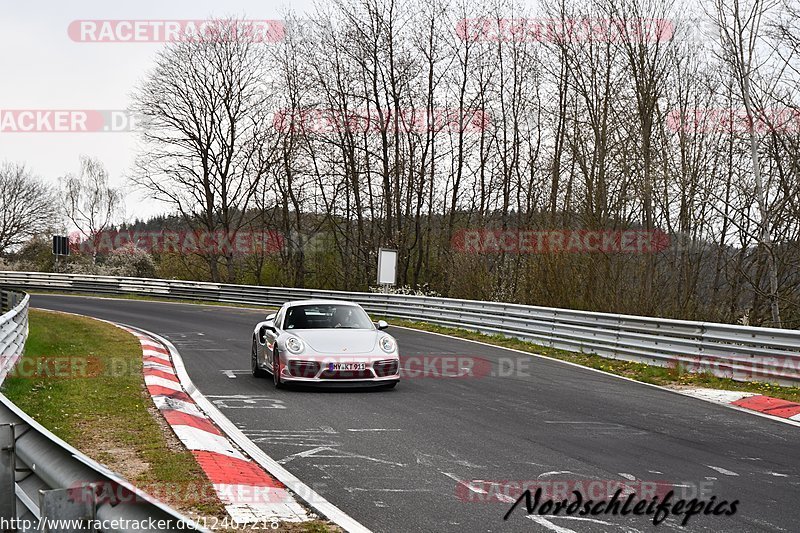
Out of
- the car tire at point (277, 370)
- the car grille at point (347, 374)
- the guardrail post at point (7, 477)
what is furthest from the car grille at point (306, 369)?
the guardrail post at point (7, 477)

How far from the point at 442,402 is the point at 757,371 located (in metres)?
5.40

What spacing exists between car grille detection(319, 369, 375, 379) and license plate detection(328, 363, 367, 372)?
0.03 m

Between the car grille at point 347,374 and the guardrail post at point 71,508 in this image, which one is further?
the car grille at point 347,374

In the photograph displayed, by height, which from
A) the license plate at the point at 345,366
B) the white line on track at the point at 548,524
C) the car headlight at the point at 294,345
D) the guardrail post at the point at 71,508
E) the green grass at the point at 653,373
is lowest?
the green grass at the point at 653,373

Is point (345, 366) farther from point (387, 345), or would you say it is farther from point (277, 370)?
point (277, 370)

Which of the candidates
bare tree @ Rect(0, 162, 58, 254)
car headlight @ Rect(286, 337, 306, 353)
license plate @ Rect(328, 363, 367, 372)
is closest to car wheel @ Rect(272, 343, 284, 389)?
car headlight @ Rect(286, 337, 306, 353)

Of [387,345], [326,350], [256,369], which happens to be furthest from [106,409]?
[387,345]

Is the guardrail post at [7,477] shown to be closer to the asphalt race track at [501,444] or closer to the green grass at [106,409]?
the green grass at [106,409]

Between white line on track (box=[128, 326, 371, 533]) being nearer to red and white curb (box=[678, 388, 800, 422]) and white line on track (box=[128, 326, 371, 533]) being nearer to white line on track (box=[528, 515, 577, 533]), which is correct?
white line on track (box=[528, 515, 577, 533])

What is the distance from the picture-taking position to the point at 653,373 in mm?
14102

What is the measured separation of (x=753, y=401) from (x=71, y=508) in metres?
10.1

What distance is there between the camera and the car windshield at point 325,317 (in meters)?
12.2

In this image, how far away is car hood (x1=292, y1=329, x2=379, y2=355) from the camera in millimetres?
11281

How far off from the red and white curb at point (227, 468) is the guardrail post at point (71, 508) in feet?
6.81
